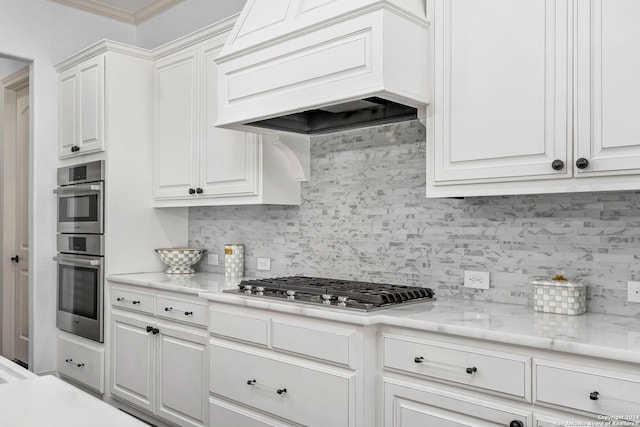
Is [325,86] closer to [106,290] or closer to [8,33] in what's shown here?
[106,290]

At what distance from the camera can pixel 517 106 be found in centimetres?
200

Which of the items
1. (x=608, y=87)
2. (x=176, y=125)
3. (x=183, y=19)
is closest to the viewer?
(x=608, y=87)

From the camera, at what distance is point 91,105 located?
12.6ft

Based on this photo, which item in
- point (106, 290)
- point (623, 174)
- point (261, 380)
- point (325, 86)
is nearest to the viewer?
point (623, 174)

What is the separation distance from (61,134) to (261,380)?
2.73m

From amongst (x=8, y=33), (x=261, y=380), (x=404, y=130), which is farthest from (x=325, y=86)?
(x=8, y=33)

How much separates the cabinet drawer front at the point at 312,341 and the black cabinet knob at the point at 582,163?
1.01 metres

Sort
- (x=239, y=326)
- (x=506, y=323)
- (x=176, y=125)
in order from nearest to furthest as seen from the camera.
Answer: (x=506, y=323)
(x=239, y=326)
(x=176, y=125)

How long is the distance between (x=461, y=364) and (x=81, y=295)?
2.92m

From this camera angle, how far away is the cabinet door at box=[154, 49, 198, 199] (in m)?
3.55

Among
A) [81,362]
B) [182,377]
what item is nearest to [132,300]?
[182,377]

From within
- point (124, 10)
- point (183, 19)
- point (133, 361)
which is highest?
point (124, 10)

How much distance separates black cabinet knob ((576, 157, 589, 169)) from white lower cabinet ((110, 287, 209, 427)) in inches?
77.8

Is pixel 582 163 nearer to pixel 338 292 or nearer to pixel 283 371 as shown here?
pixel 338 292
